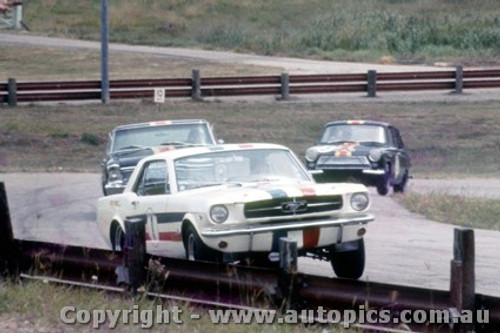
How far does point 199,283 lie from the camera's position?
9.86m

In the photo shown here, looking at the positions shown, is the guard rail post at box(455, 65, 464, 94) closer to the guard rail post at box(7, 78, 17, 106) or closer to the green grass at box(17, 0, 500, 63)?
the green grass at box(17, 0, 500, 63)

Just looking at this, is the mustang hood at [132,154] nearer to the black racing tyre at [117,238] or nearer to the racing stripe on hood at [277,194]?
the black racing tyre at [117,238]

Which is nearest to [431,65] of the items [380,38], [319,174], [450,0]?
[380,38]

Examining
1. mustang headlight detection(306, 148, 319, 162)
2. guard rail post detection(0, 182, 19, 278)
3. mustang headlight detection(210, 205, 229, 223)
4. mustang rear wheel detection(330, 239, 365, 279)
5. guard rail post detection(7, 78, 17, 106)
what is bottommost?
guard rail post detection(7, 78, 17, 106)

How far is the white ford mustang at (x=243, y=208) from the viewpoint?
1136 cm

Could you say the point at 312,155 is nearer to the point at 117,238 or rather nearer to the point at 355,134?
the point at 355,134

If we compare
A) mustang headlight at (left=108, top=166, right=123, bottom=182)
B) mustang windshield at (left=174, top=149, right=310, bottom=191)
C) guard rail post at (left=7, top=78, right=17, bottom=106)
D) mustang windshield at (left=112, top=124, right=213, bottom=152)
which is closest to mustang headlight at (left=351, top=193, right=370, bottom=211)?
mustang windshield at (left=174, top=149, right=310, bottom=191)

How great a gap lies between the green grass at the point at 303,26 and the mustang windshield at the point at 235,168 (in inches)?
1525

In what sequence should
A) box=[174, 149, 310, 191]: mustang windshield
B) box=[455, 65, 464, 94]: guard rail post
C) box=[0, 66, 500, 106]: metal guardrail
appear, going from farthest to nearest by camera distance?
box=[455, 65, 464, 94]: guard rail post < box=[0, 66, 500, 106]: metal guardrail < box=[174, 149, 310, 191]: mustang windshield

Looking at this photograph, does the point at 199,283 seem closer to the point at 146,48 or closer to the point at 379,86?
the point at 379,86

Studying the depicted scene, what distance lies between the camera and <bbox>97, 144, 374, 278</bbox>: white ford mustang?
37.3ft

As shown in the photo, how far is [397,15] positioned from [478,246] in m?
49.7

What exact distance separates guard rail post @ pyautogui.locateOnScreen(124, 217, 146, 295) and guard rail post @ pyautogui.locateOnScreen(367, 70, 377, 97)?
30.0 metres

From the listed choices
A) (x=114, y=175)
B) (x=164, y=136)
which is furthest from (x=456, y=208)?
(x=114, y=175)
